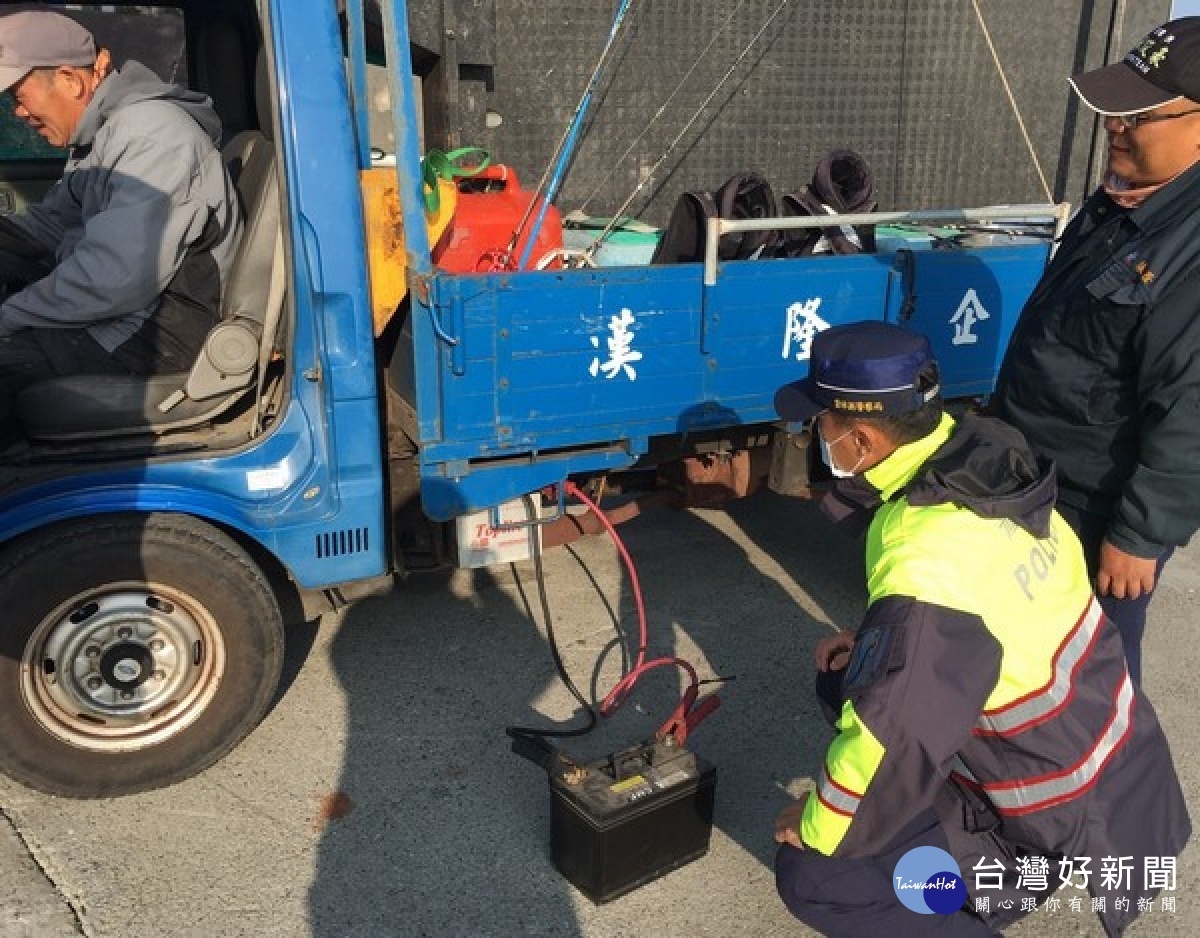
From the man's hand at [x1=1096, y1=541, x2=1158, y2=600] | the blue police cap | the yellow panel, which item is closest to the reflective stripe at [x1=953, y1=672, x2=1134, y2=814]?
the man's hand at [x1=1096, y1=541, x2=1158, y2=600]

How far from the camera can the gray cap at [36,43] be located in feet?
8.99

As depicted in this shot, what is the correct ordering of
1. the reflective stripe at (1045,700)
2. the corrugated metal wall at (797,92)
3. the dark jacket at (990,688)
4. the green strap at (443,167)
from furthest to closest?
the corrugated metal wall at (797,92)
the green strap at (443,167)
the reflective stripe at (1045,700)
the dark jacket at (990,688)

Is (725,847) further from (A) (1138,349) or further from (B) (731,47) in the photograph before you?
(B) (731,47)

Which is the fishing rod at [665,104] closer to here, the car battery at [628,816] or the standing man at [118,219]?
the standing man at [118,219]

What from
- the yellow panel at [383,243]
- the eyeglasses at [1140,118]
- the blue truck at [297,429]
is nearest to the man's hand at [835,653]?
the blue truck at [297,429]

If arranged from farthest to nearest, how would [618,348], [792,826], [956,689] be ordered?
[618,348]
[792,826]
[956,689]

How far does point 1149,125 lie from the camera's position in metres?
2.33

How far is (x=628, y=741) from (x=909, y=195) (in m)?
6.16

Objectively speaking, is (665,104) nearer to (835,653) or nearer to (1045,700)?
(835,653)

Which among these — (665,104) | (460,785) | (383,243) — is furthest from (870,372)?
(665,104)

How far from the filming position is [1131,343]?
7.89 feet

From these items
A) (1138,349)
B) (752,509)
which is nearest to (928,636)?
(1138,349)

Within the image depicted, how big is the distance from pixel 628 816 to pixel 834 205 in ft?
7.91

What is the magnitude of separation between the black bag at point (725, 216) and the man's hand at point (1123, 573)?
172cm
